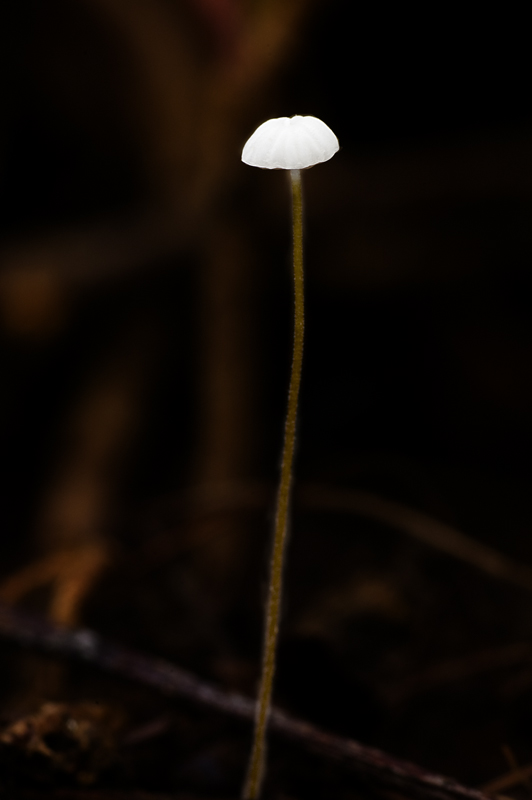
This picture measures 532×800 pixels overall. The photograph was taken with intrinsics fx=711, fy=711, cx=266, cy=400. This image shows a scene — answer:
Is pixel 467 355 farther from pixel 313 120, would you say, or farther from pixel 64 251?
pixel 313 120

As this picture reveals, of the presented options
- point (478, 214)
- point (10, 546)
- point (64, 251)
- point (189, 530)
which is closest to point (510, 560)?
point (189, 530)

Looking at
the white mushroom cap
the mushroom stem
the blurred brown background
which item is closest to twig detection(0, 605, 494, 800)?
the mushroom stem

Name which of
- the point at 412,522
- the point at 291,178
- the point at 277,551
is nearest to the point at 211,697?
the point at 277,551

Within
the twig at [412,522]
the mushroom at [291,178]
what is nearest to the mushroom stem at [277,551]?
the mushroom at [291,178]

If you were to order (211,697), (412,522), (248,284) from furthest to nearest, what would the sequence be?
(248,284) < (412,522) < (211,697)

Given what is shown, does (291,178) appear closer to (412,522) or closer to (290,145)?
(290,145)
